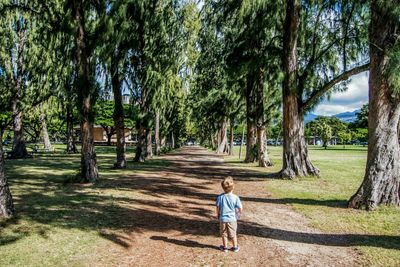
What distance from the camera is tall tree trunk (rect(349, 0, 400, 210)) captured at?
8.89 metres

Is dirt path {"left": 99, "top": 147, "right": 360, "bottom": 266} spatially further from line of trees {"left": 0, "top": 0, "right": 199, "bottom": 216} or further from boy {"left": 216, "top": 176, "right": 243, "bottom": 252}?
line of trees {"left": 0, "top": 0, "right": 199, "bottom": 216}

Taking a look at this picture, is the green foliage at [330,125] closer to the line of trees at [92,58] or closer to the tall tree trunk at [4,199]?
the line of trees at [92,58]

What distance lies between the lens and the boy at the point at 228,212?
5906 mm

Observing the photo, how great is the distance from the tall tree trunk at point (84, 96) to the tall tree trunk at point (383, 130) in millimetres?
9481

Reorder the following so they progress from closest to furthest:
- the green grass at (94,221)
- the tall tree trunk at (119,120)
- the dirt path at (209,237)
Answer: the dirt path at (209,237)
the green grass at (94,221)
the tall tree trunk at (119,120)

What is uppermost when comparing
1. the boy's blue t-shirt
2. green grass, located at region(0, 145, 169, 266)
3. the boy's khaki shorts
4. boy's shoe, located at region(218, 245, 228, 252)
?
the boy's blue t-shirt

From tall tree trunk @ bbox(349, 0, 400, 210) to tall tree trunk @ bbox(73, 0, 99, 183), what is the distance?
9481mm

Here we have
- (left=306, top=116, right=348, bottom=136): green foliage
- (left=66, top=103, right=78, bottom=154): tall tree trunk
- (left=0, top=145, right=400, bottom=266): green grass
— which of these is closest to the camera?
(left=0, top=145, right=400, bottom=266): green grass

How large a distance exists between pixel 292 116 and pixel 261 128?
6.75 metres

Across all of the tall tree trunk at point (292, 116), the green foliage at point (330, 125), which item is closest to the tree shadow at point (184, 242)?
the tall tree trunk at point (292, 116)

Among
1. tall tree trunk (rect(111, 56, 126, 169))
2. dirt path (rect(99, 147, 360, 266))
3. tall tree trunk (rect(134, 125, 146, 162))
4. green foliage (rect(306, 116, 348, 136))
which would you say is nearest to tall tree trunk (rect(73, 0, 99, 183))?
dirt path (rect(99, 147, 360, 266))

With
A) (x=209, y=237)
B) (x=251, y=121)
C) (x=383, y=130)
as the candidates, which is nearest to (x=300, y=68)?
(x=251, y=121)

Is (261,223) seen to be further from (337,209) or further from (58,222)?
(58,222)

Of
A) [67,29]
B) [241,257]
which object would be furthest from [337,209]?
[67,29]
